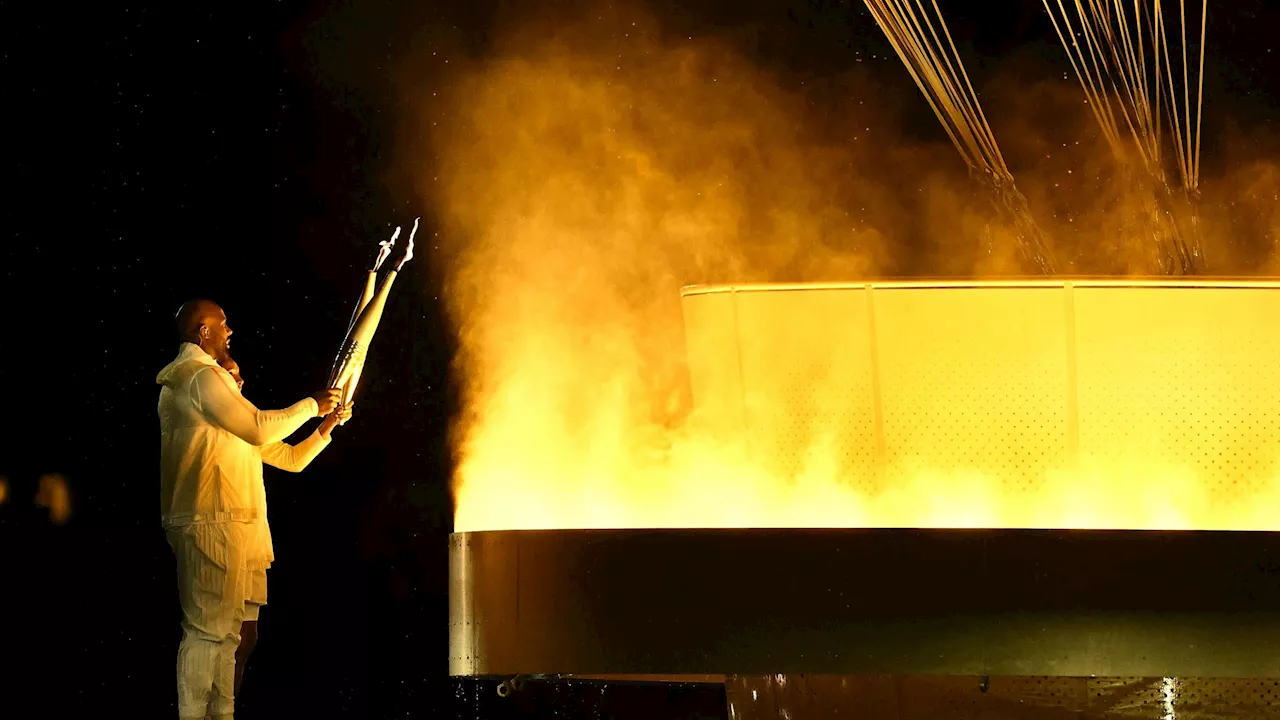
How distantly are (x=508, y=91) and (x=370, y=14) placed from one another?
864mm

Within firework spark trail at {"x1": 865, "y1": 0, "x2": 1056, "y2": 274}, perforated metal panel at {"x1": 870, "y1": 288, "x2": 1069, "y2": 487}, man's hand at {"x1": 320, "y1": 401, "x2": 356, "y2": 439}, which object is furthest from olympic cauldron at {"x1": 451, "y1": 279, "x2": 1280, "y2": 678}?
firework spark trail at {"x1": 865, "y1": 0, "x2": 1056, "y2": 274}

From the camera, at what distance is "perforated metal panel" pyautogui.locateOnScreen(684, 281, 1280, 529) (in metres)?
4.98

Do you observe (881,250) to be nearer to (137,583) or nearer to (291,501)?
(291,501)

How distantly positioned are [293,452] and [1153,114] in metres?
5.56

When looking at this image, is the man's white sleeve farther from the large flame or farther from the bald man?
the large flame

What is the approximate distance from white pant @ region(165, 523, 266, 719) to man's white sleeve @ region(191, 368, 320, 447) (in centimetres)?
30

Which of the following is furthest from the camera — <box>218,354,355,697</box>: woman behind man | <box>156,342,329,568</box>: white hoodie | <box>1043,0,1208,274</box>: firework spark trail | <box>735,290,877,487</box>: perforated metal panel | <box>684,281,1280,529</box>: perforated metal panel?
<box>1043,0,1208,274</box>: firework spark trail

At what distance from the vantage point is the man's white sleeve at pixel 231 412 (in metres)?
4.75

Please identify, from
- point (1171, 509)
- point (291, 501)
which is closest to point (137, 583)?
point (291, 501)

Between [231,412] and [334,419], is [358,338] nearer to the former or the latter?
[334,419]

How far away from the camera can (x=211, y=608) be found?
4621 millimetres

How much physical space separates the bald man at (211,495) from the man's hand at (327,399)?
0.09ft

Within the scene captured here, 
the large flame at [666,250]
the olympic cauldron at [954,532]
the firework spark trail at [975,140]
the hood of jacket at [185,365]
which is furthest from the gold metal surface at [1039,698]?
the firework spark trail at [975,140]

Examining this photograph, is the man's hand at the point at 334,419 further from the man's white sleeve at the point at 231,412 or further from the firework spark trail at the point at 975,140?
the firework spark trail at the point at 975,140
